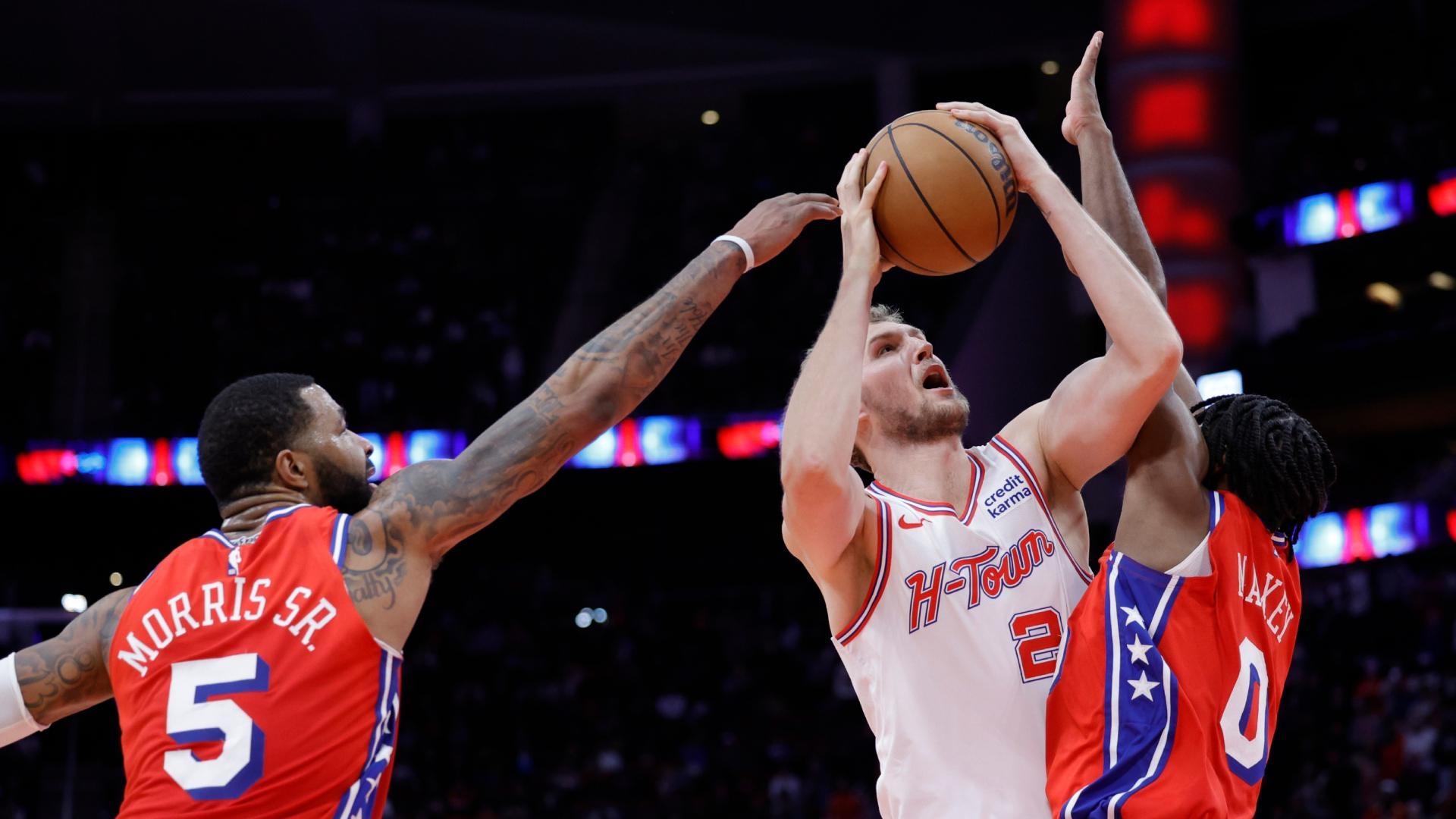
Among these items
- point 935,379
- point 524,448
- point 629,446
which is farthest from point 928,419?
point 629,446

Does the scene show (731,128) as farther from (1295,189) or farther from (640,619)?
(1295,189)

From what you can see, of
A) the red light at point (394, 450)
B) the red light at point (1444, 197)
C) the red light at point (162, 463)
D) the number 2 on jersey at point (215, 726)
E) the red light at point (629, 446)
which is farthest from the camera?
the red light at point (629, 446)

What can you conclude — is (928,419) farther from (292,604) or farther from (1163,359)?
(292,604)

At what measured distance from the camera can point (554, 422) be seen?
2.92 m

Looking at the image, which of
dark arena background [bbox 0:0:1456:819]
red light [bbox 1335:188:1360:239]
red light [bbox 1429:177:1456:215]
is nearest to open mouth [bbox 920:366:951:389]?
dark arena background [bbox 0:0:1456:819]

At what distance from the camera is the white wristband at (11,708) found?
2850 mm

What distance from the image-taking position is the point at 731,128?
72.5ft

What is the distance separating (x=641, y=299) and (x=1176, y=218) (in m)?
6.47

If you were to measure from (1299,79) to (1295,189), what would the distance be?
21.8 feet

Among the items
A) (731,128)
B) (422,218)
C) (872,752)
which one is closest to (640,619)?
(872,752)

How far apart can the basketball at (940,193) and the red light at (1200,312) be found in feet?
42.5

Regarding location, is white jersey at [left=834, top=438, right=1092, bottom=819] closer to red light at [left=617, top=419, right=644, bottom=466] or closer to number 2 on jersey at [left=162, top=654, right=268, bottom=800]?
number 2 on jersey at [left=162, top=654, right=268, bottom=800]

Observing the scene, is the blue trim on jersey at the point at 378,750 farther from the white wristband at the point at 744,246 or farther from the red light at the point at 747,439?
the red light at the point at 747,439

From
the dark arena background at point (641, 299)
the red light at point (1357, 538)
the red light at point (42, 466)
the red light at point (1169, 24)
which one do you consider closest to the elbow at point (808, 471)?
the dark arena background at point (641, 299)
